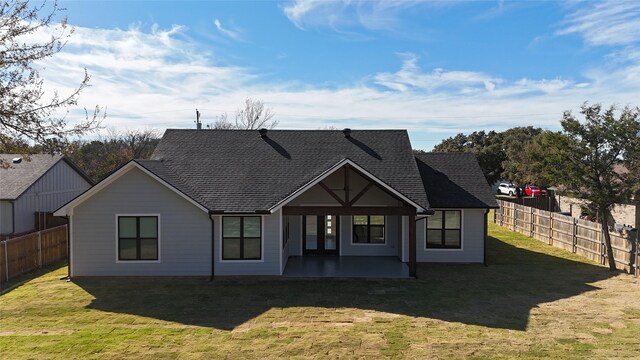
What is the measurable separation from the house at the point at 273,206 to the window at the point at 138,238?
0.04m

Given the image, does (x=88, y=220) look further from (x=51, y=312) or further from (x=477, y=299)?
(x=477, y=299)

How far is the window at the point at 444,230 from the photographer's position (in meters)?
18.5

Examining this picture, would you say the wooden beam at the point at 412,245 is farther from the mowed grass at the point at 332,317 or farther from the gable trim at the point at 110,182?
the gable trim at the point at 110,182

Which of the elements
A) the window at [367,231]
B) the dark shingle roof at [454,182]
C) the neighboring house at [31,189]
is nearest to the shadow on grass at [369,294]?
the dark shingle roof at [454,182]

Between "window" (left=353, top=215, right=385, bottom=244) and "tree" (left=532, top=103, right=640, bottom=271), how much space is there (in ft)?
23.1

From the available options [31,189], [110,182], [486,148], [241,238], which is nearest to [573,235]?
[241,238]

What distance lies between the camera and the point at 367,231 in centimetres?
1948

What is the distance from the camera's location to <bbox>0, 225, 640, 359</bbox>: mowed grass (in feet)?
31.2

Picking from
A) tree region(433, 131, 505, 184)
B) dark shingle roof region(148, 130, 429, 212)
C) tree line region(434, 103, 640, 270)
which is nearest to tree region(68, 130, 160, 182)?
dark shingle roof region(148, 130, 429, 212)

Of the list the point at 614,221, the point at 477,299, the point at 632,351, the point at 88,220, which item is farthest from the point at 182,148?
the point at 614,221

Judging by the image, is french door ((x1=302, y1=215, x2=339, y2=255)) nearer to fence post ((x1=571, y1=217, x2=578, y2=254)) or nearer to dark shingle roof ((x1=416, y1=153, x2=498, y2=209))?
dark shingle roof ((x1=416, y1=153, x2=498, y2=209))

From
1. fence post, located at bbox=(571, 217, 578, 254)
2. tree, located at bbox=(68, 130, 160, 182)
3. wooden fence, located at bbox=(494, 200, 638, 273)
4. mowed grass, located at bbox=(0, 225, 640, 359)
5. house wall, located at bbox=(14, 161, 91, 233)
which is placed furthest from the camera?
tree, located at bbox=(68, 130, 160, 182)

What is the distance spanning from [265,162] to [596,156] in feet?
42.9

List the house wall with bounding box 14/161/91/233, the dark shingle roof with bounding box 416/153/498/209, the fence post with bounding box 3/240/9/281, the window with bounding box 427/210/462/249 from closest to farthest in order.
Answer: the fence post with bounding box 3/240/9/281, the dark shingle roof with bounding box 416/153/498/209, the window with bounding box 427/210/462/249, the house wall with bounding box 14/161/91/233
